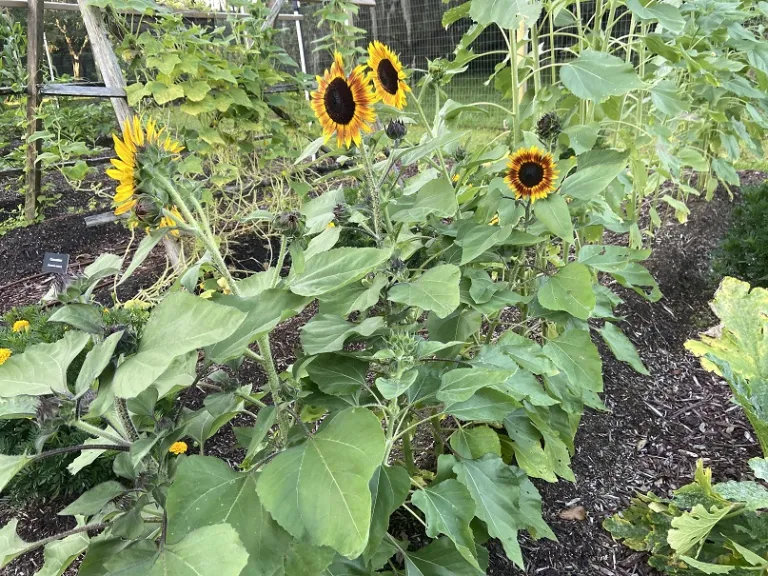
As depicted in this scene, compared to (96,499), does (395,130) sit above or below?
above

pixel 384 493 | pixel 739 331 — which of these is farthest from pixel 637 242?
pixel 384 493

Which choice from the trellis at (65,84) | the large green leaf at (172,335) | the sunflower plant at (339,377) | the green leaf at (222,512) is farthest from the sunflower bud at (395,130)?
the trellis at (65,84)

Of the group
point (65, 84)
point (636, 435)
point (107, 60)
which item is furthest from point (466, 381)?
point (65, 84)

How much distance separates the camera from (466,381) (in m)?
0.89

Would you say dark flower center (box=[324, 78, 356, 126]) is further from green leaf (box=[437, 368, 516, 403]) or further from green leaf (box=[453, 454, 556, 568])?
green leaf (box=[453, 454, 556, 568])

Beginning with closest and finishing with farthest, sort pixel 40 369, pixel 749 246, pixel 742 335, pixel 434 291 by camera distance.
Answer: pixel 40 369, pixel 434 291, pixel 742 335, pixel 749 246

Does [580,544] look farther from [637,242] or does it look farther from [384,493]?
[637,242]

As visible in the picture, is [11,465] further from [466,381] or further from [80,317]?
[466,381]

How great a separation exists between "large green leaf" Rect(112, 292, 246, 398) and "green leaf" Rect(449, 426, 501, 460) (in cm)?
67

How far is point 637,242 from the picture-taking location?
214 centimetres

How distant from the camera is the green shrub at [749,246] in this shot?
2316 millimetres

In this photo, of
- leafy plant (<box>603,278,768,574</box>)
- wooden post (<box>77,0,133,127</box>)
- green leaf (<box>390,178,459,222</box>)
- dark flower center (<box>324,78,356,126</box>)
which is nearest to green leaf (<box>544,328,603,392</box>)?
leafy plant (<box>603,278,768,574</box>)

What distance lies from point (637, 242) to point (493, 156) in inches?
44.3

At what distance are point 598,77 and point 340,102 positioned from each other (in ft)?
2.05
